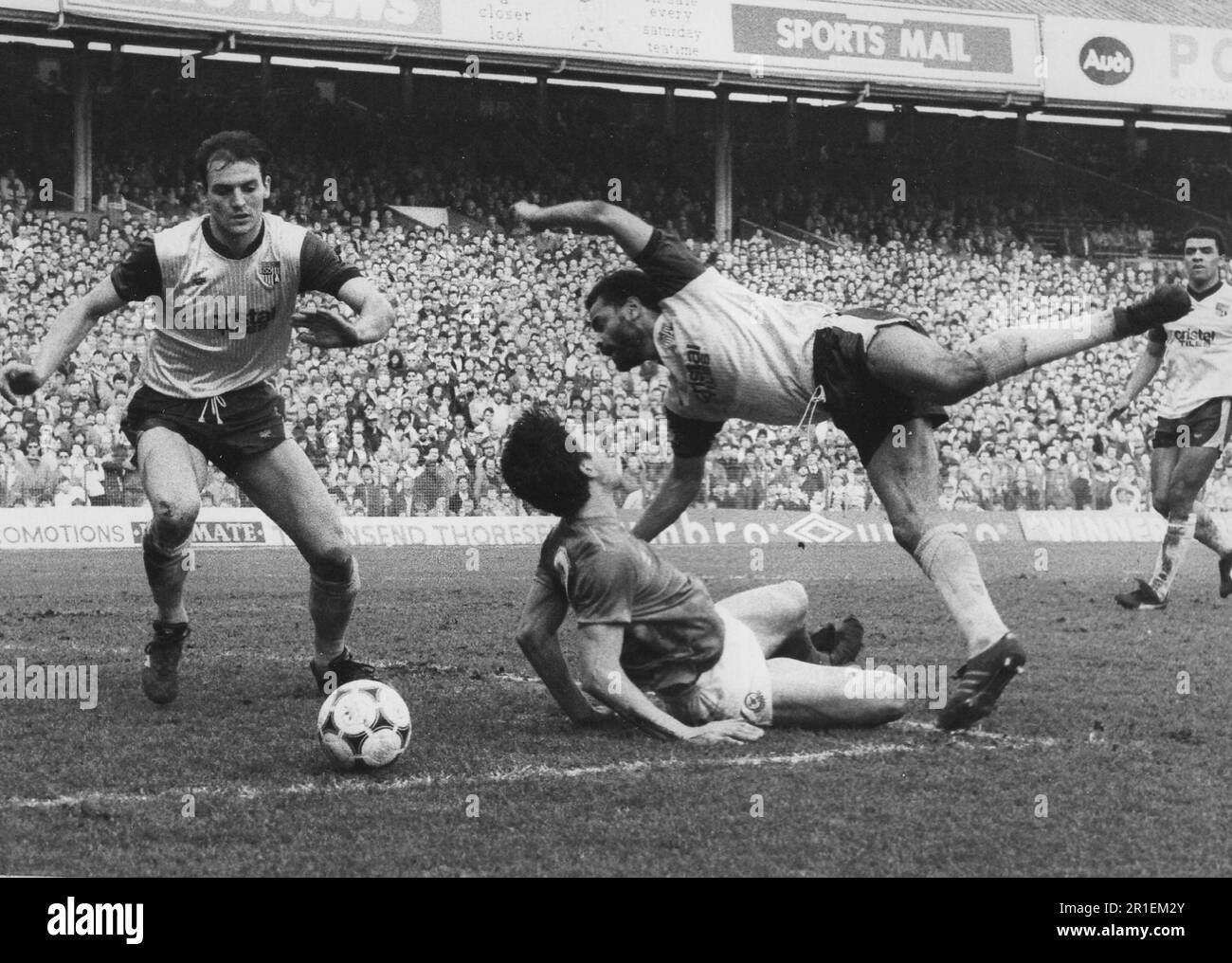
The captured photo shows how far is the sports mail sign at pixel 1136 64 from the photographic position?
32.8 m

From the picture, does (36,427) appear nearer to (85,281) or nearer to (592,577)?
(85,281)

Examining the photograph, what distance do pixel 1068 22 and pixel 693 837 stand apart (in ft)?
104

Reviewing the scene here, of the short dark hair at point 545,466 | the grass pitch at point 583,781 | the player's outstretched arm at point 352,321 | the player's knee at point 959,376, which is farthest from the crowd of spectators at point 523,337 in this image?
the player's knee at point 959,376

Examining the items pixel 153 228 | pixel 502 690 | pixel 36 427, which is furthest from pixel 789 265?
pixel 502 690

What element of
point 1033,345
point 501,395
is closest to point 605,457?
point 1033,345

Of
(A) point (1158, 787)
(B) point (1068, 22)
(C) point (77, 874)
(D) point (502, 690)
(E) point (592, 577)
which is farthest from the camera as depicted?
(B) point (1068, 22)

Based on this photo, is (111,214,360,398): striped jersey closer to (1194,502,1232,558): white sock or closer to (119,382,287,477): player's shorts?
(119,382,287,477): player's shorts

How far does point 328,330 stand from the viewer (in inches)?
245

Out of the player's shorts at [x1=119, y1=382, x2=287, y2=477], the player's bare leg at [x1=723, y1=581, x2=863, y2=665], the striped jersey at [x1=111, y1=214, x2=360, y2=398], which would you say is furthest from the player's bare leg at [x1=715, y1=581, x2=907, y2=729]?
the striped jersey at [x1=111, y1=214, x2=360, y2=398]

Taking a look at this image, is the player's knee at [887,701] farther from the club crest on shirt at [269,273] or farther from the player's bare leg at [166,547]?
the club crest on shirt at [269,273]

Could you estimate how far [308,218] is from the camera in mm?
27031

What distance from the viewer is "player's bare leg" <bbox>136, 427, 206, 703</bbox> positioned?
6738 millimetres

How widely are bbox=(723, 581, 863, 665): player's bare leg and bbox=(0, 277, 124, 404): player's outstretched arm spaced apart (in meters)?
3.08

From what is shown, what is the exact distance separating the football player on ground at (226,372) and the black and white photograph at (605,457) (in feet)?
0.09
